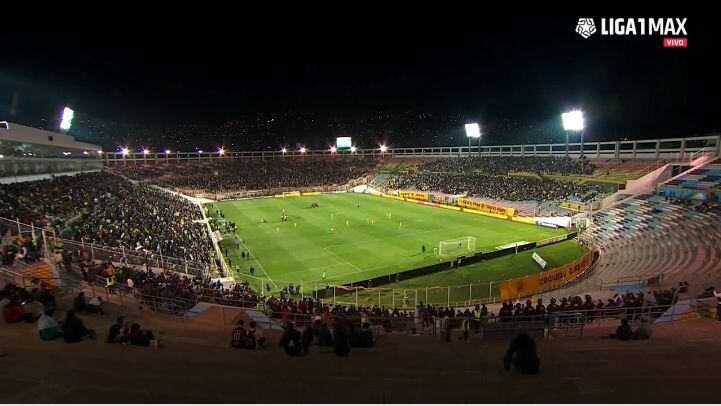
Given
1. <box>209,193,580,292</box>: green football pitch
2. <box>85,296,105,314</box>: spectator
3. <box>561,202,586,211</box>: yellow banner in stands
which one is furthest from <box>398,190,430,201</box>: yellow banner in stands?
<box>85,296,105,314</box>: spectator

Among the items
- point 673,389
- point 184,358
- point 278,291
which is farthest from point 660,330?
point 278,291

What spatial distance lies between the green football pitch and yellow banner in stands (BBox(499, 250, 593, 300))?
2.99 metres

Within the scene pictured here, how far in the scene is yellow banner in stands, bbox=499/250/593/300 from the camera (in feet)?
Answer: 68.6

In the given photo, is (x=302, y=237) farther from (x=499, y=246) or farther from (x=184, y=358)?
(x=184, y=358)

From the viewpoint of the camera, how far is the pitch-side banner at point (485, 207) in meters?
44.3

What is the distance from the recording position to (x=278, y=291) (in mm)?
23812

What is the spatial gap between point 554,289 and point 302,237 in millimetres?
22095

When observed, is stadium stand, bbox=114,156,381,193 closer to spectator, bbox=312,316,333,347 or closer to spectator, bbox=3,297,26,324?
spectator, bbox=3,297,26,324

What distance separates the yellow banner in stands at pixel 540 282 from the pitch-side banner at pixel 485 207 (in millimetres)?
19373

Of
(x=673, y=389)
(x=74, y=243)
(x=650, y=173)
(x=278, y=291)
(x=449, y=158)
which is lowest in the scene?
(x=278, y=291)

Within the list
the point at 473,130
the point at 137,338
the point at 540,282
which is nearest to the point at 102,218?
the point at 137,338

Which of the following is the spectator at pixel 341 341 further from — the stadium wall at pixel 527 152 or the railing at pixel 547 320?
the stadium wall at pixel 527 152

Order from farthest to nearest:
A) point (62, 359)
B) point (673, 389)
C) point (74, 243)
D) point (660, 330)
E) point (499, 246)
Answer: point (499, 246)
point (74, 243)
point (660, 330)
point (62, 359)
point (673, 389)

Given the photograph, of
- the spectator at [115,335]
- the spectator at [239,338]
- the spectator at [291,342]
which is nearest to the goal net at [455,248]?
the spectator at [239,338]
